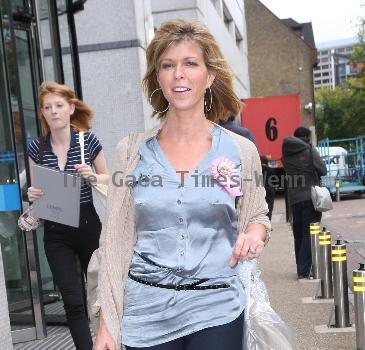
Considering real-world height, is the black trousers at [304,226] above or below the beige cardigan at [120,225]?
below

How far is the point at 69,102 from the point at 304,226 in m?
4.25

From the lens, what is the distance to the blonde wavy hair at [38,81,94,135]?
14.0ft

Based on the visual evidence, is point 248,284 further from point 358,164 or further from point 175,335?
point 358,164

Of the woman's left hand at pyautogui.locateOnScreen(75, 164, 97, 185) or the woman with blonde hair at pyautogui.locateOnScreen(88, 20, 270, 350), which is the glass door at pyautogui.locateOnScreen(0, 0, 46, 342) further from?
the woman with blonde hair at pyautogui.locateOnScreen(88, 20, 270, 350)

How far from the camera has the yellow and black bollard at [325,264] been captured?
641 centimetres

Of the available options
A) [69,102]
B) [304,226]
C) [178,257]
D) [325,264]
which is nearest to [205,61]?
[178,257]

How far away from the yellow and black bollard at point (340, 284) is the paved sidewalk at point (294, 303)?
21cm

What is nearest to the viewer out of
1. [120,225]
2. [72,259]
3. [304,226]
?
[120,225]

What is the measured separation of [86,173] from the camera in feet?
13.2

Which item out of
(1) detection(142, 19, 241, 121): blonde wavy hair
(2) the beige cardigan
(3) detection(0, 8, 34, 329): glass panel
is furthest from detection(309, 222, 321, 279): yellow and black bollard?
(2) the beige cardigan

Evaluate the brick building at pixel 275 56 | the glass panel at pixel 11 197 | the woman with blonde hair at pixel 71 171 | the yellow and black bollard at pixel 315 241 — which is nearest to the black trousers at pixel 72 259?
the woman with blonde hair at pixel 71 171

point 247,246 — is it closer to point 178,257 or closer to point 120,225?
point 178,257

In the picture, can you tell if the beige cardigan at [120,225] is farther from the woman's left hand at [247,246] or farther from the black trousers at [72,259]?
the black trousers at [72,259]

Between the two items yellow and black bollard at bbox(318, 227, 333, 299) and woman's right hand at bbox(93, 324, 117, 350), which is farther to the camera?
yellow and black bollard at bbox(318, 227, 333, 299)
